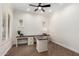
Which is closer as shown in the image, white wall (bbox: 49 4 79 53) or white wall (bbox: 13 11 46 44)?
white wall (bbox: 49 4 79 53)

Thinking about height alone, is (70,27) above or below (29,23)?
below

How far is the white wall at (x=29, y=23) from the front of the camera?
6.45 metres

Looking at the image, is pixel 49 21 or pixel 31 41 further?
pixel 49 21

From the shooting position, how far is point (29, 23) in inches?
271

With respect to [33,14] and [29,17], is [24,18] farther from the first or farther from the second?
[33,14]

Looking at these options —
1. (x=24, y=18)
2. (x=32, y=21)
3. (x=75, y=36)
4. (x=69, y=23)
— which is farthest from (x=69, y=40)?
(x=24, y=18)

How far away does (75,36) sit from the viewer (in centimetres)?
410

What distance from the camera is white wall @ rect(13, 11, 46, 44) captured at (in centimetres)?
645

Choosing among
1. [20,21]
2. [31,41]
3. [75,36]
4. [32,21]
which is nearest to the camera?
[75,36]

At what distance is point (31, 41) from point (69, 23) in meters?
3.24

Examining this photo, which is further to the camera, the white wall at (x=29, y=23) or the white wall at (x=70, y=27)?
the white wall at (x=29, y=23)

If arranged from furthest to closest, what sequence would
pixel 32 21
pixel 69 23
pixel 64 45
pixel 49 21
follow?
pixel 49 21 < pixel 32 21 < pixel 64 45 < pixel 69 23

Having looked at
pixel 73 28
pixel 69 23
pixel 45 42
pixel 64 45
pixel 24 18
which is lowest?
pixel 64 45

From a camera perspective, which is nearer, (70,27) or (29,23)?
(70,27)
